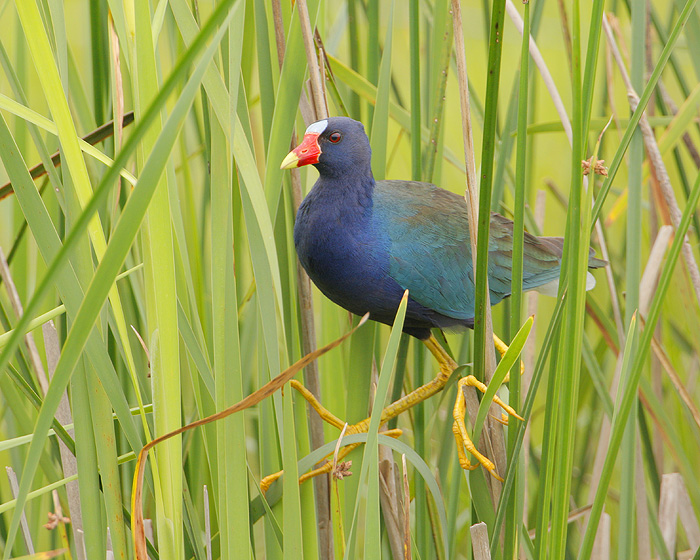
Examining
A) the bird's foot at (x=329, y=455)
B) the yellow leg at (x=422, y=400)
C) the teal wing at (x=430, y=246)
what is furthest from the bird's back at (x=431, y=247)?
the bird's foot at (x=329, y=455)

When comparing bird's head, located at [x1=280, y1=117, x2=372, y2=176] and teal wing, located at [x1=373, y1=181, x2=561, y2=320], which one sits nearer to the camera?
bird's head, located at [x1=280, y1=117, x2=372, y2=176]

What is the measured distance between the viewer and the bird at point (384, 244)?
40.6 inches

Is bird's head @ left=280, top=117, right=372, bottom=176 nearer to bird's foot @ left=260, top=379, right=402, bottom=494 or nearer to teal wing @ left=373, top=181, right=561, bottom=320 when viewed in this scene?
teal wing @ left=373, top=181, right=561, bottom=320

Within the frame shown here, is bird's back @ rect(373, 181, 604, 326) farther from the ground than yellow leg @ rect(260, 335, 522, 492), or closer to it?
farther from the ground

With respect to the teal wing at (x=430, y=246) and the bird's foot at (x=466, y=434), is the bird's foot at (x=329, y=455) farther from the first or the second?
the teal wing at (x=430, y=246)

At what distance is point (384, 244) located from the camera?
1088 mm

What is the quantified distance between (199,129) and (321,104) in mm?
257

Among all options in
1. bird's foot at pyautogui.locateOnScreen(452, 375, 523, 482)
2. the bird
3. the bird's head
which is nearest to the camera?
bird's foot at pyautogui.locateOnScreen(452, 375, 523, 482)

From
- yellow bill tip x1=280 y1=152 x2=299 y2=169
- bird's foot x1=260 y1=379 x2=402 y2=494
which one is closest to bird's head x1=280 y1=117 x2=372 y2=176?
yellow bill tip x1=280 y1=152 x2=299 y2=169

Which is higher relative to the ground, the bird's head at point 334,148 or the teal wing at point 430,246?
the bird's head at point 334,148

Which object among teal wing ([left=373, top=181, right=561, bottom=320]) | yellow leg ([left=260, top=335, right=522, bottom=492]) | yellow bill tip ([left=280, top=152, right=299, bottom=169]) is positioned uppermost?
yellow bill tip ([left=280, top=152, right=299, bottom=169])

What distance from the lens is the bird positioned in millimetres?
1030

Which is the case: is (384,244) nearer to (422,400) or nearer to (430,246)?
(430,246)

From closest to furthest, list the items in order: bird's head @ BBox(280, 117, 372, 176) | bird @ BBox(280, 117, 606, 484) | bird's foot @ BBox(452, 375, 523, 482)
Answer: bird's foot @ BBox(452, 375, 523, 482)
bird's head @ BBox(280, 117, 372, 176)
bird @ BBox(280, 117, 606, 484)
